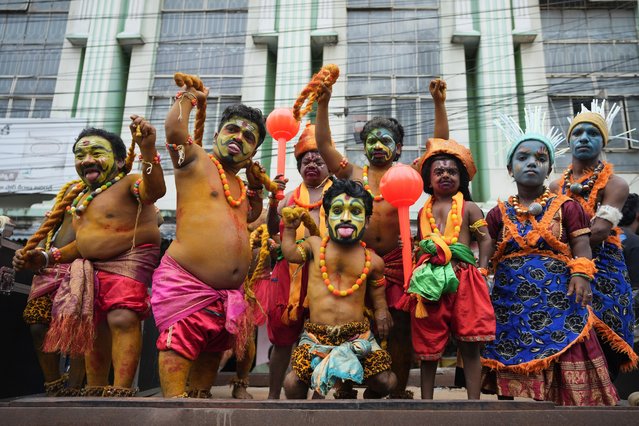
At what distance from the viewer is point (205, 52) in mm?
11516

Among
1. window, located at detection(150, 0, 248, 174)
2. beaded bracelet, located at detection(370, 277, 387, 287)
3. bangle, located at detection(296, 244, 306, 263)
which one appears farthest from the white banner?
beaded bracelet, located at detection(370, 277, 387, 287)

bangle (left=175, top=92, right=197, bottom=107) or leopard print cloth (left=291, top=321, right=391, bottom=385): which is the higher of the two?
bangle (left=175, top=92, right=197, bottom=107)

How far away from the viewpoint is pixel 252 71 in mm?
11195

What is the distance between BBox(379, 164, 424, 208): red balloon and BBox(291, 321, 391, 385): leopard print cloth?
784mm

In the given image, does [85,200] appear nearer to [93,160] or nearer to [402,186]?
[93,160]

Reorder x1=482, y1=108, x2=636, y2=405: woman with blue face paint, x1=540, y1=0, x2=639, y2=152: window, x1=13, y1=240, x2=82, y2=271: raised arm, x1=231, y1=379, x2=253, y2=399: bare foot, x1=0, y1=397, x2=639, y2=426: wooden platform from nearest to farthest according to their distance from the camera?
x1=0, y1=397, x2=639, y2=426: wooden platform → x1=482, y1=108, x2=636, y2=405: woman with blue face paint → x1=13, y1=240, x2=82, y2=271: raised arm → x1=231, y1=379, x2=253, y2=399: bare foot → x1=540, y1=0, x2=639, y2=152: window

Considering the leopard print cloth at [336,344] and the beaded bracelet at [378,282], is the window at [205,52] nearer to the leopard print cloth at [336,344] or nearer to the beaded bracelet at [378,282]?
the beaded bracelet at [378,282]

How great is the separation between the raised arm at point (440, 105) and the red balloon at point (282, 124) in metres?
1.00

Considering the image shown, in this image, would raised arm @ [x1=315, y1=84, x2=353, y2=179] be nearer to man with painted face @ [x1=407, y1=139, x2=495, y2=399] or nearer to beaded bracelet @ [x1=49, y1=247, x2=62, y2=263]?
man with painted face @ [x1=407, y1=139, x2=495, y2=399]

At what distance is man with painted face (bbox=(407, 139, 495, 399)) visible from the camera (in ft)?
9.94

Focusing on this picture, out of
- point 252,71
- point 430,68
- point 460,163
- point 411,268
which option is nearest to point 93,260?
point 411,268

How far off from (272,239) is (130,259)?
985 mm

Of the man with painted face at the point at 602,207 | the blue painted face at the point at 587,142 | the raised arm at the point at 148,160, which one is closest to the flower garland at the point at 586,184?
the man with painted face at the point at 602,207

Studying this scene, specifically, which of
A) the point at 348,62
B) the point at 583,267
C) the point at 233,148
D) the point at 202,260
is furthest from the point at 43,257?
the point at 348,62
